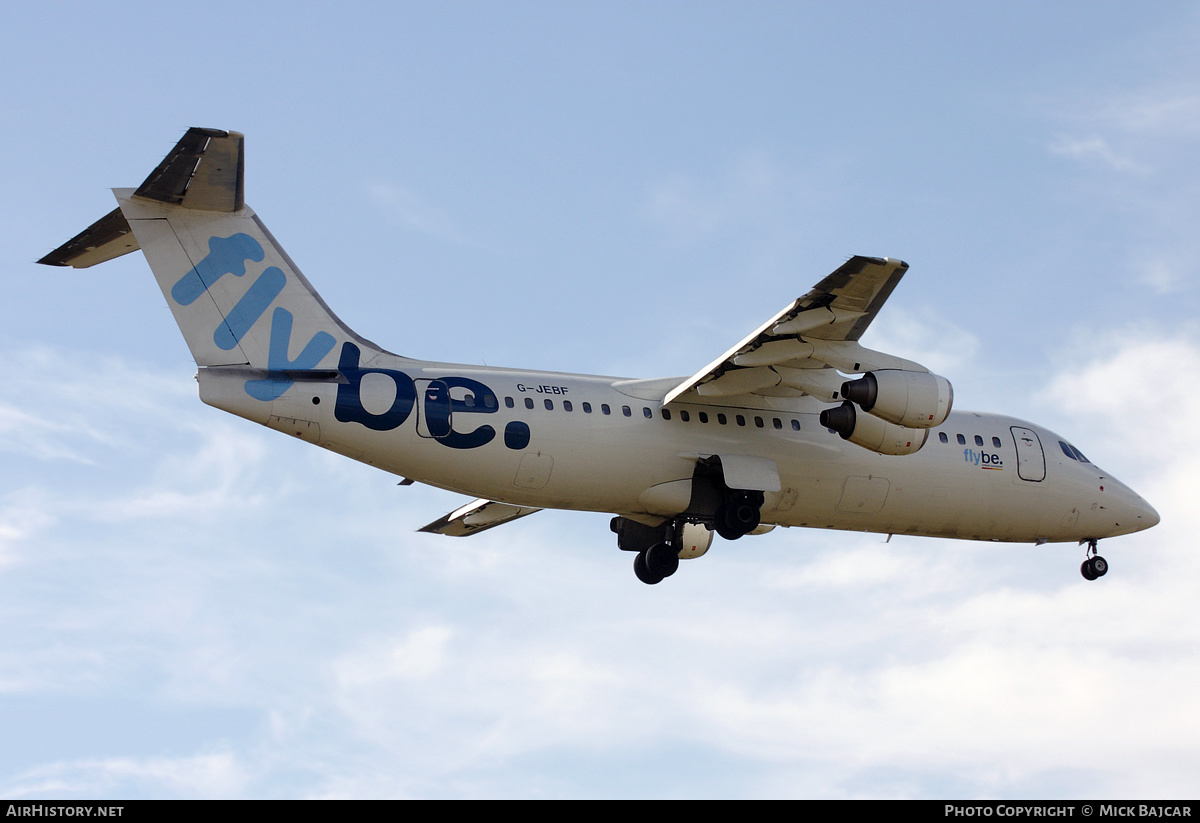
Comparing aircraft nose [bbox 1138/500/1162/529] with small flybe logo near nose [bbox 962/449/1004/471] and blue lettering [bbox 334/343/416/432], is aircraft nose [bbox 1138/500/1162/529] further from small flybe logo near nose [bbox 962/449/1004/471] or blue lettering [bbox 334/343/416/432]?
blue lettering [bbox 334/343/416/432]

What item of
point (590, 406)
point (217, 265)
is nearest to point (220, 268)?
point (217, 265)

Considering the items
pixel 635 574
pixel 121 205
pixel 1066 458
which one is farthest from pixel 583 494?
pixel 1066 458

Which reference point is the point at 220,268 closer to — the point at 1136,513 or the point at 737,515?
the point at 737,515

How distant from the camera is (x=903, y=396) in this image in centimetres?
1681

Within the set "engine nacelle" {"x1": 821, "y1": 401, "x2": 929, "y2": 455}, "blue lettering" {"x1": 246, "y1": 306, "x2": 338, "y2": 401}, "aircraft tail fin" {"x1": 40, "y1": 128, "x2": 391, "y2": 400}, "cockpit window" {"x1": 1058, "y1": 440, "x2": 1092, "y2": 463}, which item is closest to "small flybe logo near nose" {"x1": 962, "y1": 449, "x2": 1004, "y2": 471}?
"cockpit window" {"x1": 1058, "y1": 440, "x2": 1092, "y2": 463}

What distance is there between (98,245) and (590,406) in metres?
6.27

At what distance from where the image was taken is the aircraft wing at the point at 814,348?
1562 cm

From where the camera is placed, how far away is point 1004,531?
20.3 m

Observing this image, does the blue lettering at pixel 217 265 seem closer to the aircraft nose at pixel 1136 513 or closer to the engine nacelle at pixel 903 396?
the engine nacelle at pixel 903 396

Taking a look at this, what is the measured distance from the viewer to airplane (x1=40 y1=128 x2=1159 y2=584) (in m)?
16.1

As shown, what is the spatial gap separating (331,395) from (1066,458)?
36.0ft

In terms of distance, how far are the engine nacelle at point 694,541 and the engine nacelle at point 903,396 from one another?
4109 mm
